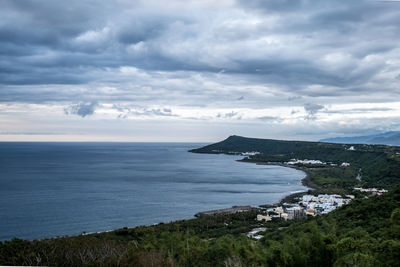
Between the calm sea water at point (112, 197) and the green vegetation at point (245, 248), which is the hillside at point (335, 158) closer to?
the calm sea water at point (112, 197)

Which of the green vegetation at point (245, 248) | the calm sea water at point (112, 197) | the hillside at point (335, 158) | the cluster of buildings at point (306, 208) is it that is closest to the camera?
the green vegetation at point (245, 248)

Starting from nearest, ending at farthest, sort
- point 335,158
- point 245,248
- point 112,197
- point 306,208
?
point 245,248 < point 306,208 < point 112,197 < point 335,158

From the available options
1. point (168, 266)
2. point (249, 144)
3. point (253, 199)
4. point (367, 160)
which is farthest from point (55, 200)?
point (249, 144)

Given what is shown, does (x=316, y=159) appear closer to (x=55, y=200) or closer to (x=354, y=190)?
(x=354, y=190)

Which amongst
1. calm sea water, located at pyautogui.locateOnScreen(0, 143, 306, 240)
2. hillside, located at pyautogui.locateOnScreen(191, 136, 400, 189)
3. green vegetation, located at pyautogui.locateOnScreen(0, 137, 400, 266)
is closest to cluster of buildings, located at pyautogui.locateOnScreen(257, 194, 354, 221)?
green vegetation, located at pyautogui.locateOnScreen(0, 137, 400, 266)

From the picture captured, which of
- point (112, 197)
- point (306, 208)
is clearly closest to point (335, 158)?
point (306, 208)

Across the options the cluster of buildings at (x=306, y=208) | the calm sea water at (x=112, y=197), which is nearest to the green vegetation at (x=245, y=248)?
the cluster of buildings at (x=306, y=208)

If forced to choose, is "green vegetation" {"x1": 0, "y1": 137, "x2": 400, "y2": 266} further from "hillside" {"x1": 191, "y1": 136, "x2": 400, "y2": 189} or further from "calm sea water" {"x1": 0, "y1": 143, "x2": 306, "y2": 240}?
"hillside" {"x1": 191, "y1": 136, "x2": 400, "y2": 189}

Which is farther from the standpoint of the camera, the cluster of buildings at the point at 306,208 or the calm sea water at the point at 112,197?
the cluster of buildings at the point at 306,208

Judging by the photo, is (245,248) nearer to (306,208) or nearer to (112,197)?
(306,208)

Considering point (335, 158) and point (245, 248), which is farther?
point (335, 158)
